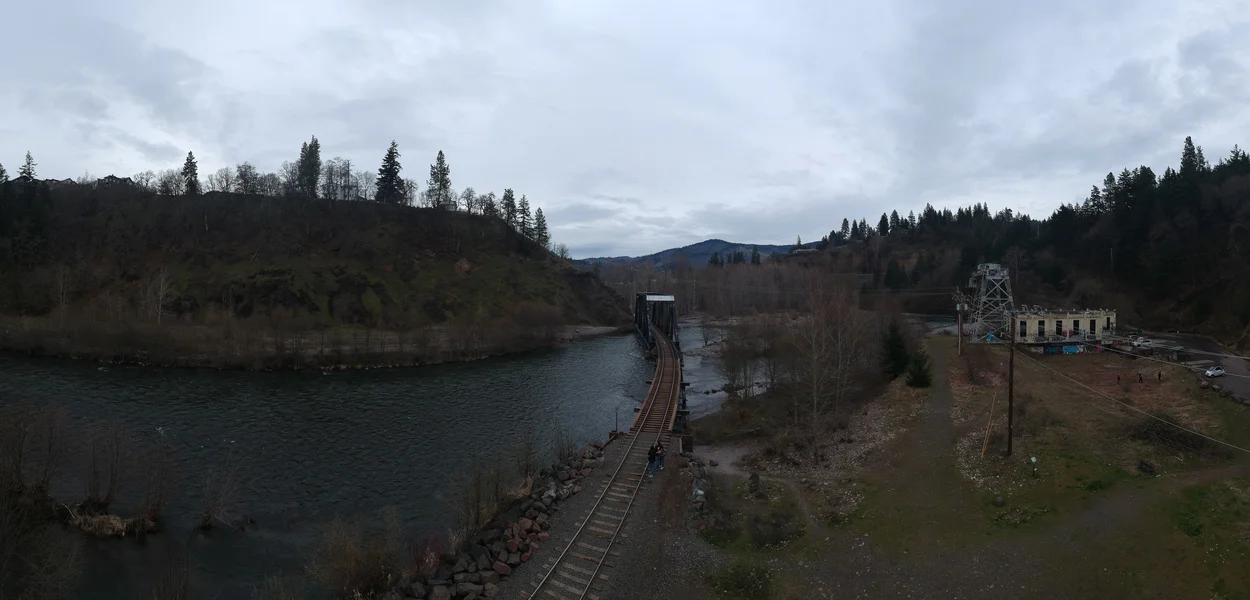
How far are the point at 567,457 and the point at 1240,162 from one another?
113 meters

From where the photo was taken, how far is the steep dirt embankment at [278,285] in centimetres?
5756

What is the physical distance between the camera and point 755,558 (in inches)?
717

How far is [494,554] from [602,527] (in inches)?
158

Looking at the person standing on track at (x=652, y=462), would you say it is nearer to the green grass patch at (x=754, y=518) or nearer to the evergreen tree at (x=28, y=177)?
the green grass patch at (x=754, y=518)

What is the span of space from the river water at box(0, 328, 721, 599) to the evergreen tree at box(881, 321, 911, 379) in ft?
44.1

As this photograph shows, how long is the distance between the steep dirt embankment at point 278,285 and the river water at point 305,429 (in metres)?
4.64

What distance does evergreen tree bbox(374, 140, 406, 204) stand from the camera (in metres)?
113

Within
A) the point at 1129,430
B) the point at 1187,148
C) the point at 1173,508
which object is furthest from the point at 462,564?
the point at 1187,148

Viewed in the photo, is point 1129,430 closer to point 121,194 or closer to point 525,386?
point 525,386

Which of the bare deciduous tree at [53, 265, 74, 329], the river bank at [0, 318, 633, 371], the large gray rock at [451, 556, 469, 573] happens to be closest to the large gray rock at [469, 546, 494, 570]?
the large gray rock at [451, 556, 469, 573]

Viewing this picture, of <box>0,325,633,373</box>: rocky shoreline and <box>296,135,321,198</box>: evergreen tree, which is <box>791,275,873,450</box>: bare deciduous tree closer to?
<box>0,325,633,373</box>: rocky shoreline

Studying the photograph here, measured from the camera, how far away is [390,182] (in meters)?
114

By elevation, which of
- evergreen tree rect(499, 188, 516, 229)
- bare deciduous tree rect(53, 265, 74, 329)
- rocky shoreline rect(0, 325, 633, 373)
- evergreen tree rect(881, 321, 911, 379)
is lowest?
rocky shoreline rect(0, 325, 633, 373)

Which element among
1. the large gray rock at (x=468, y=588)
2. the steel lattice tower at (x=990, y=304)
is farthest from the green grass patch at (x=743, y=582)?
the steel lattice tower at (x=990, y=304)
